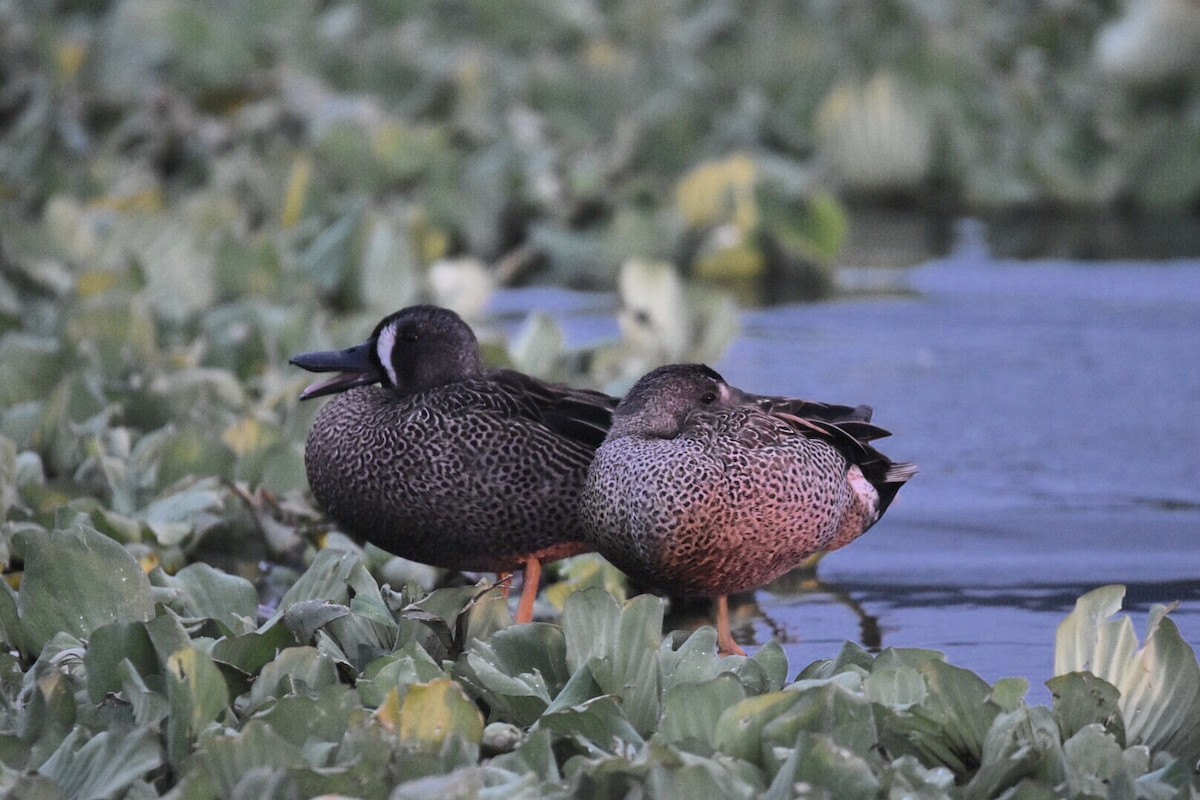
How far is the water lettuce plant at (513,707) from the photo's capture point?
121 inches

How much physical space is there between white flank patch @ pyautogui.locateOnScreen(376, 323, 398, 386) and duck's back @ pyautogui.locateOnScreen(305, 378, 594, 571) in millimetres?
115

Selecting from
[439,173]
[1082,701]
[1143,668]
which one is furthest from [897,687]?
[439,173]

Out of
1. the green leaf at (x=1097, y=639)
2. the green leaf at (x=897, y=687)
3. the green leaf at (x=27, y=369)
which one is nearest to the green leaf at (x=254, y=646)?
the green leaf at (x=897, y=687)

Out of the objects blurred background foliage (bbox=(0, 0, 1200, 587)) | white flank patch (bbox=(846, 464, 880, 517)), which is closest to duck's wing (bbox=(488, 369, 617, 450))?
white flank patch (bbox=(846, 464, 880, 517))

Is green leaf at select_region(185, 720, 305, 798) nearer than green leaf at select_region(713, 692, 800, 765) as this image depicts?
Yes

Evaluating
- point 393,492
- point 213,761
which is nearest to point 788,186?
point 393,492

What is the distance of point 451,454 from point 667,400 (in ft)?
1.55

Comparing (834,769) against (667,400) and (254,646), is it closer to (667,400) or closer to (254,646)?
(254,646)

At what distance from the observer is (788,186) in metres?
9.27

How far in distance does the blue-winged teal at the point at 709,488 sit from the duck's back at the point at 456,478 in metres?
0.20

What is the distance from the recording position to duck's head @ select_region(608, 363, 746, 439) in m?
4.16

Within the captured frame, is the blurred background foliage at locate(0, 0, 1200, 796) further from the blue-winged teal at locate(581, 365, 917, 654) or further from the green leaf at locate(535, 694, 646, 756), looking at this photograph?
the blue-winged teal at locate(581, 365, 917, 654)

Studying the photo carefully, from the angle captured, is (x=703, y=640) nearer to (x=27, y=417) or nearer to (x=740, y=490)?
(x=740, y=490)

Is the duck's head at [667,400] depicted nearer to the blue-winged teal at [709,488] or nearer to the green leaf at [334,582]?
the blue-winged teal at [709,488]
